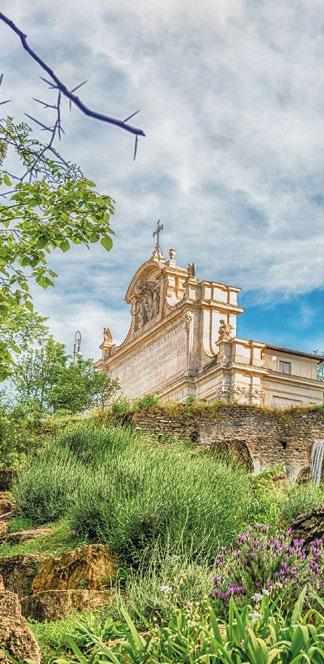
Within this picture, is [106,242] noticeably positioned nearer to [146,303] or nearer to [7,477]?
[7,477]

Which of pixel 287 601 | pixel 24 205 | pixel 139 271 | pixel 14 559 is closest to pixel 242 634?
pixel 287 601

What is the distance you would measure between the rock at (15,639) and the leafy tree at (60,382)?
94.9 feet

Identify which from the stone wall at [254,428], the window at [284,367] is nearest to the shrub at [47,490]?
the stone wall at [254,428]

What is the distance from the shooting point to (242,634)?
171 inches

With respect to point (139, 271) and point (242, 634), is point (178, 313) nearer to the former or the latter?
point (139, 271)

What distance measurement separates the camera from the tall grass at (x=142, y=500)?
8.84 meters

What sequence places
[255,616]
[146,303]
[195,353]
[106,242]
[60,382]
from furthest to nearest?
[146,303] → [195,353] → [60,382] → [106,242] → [255,616]

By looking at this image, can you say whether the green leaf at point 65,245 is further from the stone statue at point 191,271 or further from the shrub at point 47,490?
the stone statue at point 191,271

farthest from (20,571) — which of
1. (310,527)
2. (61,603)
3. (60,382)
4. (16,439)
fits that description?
(60,382)

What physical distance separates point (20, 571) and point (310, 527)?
3.18 m

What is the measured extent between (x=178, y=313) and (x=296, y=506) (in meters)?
31.8

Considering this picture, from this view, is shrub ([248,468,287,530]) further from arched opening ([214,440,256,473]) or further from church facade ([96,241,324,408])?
church facade ([96,241,324,408])

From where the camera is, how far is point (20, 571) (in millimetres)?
9352

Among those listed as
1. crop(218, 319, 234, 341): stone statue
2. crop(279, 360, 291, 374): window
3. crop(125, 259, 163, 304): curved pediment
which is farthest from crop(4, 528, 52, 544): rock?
crop(125, 259, 163, 304): curved pediment
